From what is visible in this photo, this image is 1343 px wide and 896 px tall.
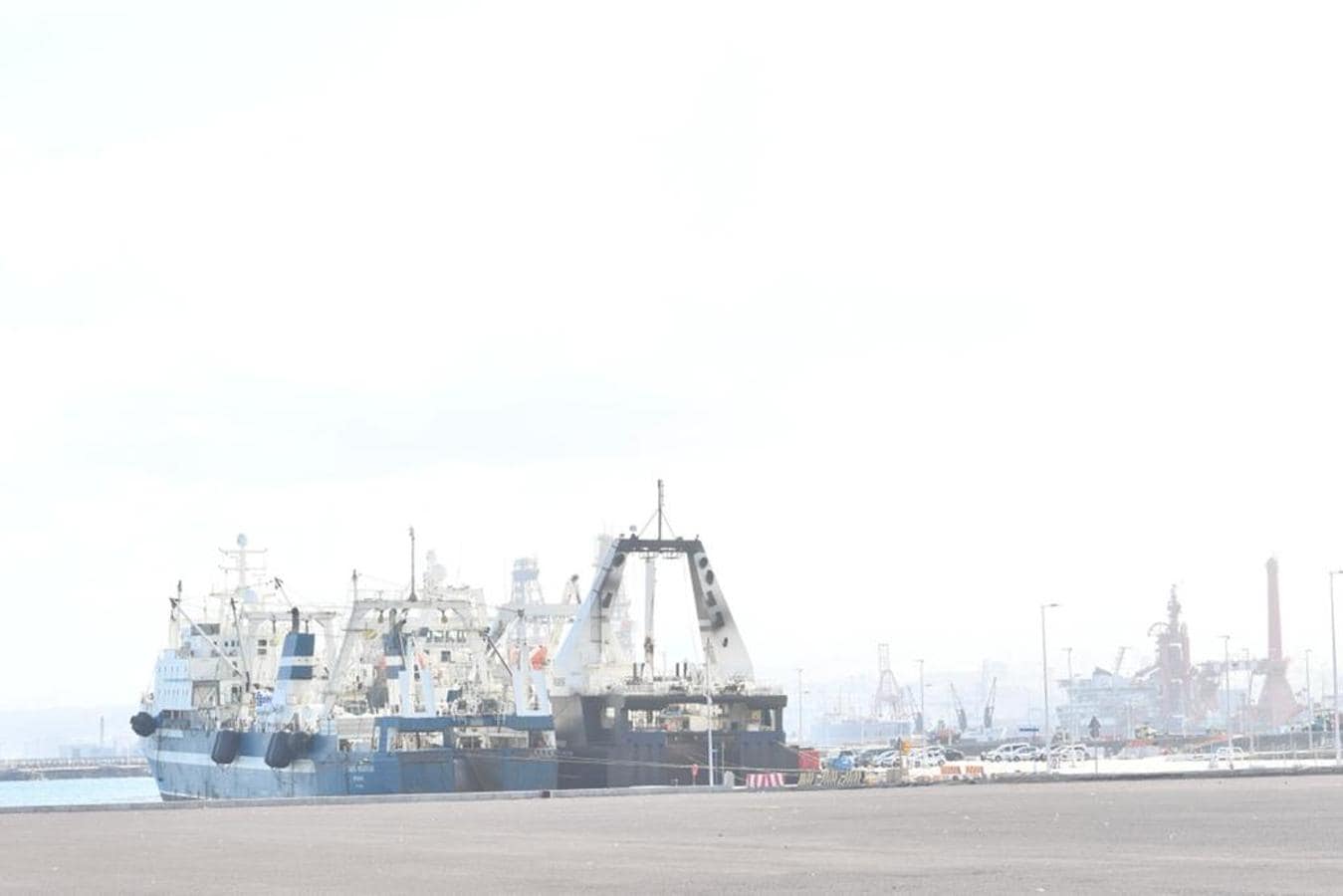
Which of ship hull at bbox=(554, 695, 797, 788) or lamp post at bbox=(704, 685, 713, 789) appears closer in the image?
lamp post at bbox=(704, 685, 713, 789)

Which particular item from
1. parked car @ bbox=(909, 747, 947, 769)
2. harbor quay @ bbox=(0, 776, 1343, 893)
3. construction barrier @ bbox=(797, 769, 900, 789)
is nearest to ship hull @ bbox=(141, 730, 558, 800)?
construction barrier @ bbox=(797, 769, 900, 789)

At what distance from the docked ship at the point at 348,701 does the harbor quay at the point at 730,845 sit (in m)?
27.9

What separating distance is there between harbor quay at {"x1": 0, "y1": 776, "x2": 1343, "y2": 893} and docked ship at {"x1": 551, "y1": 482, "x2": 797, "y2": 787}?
30111 millimetres

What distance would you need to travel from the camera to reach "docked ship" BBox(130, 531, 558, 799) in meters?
85.8

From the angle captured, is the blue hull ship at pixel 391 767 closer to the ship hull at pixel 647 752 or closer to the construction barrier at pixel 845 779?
the ship hull at pixel 647 752

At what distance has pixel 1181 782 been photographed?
6512 cm

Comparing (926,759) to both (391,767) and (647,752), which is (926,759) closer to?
(647,752)

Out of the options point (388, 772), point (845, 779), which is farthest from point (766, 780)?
point (388, 772)

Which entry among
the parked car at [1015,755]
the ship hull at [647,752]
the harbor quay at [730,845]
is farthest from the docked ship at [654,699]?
the parked car at [1015,755]

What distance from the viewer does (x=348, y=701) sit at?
3797 inches

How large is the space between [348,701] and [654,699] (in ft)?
50.6

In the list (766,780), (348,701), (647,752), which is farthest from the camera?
(348,701)

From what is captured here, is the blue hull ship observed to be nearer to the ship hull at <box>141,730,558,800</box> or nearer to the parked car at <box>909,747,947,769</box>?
the ship hull at <box>141,730,558,800</box>

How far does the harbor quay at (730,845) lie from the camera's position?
25938mm
